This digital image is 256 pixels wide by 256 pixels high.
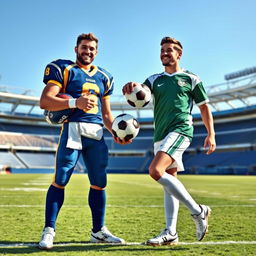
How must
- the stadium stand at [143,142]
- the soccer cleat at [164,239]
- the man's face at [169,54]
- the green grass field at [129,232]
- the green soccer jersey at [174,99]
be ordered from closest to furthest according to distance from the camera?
the green grass field at [129,232] → the soccer cleat at [164,239] → the green soccer jersey at [174,99] → the man's face at [169,54] → the stadium stand at [143,142]

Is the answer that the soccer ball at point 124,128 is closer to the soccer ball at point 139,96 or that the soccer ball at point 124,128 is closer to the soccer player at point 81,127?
the soccer player at point 81,127

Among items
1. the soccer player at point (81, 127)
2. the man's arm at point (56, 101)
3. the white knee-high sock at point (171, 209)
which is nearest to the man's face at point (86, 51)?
the soccer player at point (81, 127)

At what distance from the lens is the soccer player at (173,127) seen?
2.81 metres

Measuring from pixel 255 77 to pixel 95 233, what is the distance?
38.5m

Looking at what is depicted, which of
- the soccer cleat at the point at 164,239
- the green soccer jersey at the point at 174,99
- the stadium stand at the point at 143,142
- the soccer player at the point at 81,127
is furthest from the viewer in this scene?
the stadium stand at the point at 143,142

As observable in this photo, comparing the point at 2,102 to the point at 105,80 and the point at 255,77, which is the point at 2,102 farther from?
the point at 105,80

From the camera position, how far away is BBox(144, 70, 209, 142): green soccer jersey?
300 centimetres

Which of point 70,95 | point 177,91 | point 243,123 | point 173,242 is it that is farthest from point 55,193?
point 243,123

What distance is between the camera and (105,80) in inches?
129

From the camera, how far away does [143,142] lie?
50.5m

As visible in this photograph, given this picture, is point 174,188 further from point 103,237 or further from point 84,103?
point 84,103

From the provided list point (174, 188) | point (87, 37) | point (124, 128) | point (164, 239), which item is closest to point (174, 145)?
point (174, 188)

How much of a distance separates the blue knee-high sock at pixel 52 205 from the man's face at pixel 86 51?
1.18 m

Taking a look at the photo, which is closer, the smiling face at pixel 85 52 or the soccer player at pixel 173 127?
the soccer player at pixel 173 127
